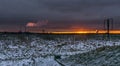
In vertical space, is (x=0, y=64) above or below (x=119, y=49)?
below

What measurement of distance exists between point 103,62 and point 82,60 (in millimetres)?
3139

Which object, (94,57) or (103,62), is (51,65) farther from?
(103,62)

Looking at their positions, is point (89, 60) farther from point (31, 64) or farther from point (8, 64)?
point (8, 64)

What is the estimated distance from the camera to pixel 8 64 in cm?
2664

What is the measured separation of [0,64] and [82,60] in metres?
8.76

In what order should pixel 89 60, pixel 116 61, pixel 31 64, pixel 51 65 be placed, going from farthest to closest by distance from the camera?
pixel 31 64 < pixel 51 65 < pixel 89 60 < pixel 116 61

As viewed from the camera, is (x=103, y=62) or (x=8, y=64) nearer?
(x=103, y=62)

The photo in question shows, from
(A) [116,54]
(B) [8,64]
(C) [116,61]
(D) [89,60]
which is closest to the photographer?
(C) [116,61]

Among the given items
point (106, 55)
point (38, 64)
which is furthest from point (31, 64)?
point (106, 55)

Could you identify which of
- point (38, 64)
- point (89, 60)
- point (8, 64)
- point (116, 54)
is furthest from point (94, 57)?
point (8, 64)

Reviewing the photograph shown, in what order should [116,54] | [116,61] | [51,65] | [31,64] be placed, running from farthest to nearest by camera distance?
[31,64] < [51,65] < [116,54] < [116,61]

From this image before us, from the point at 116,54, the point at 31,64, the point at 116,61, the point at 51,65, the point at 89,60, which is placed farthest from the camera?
the point at 31,64

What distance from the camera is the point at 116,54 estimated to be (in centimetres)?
1961

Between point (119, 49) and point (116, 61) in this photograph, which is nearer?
point (116, 61)
